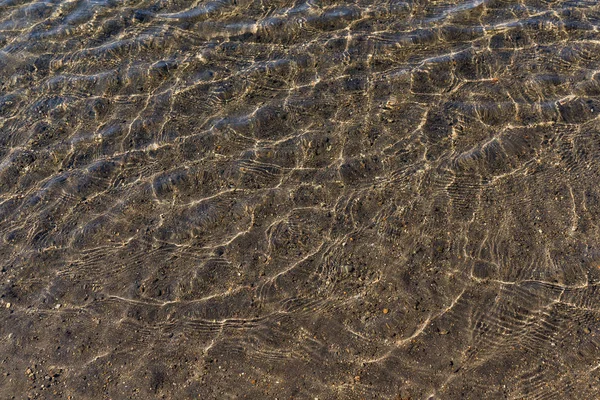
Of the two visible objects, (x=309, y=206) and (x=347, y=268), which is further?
(x=309, y=206)

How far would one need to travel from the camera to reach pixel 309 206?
16.0 feet

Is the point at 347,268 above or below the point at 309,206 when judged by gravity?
below

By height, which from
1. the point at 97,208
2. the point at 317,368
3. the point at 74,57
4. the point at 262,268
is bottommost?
the point at 317,368

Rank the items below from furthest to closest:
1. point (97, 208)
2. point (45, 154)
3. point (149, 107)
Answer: point (149, 107) → point (45, 154) → point (97, 208)

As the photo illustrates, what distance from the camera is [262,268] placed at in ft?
14.7

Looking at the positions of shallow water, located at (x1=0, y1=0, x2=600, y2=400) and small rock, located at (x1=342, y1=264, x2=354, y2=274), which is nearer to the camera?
shallow water, located at (x1=0, y1=0, x2=600, y2=400)

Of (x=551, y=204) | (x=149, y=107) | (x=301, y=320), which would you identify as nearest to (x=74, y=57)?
(x=149, y=107)

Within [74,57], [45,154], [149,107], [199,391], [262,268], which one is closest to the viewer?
[199,391]

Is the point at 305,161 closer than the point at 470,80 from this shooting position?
Yes

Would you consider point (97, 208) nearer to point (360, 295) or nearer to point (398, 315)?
point (360, 295)

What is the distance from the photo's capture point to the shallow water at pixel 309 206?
12.7ft

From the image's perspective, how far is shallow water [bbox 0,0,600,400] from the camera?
3.88 meters

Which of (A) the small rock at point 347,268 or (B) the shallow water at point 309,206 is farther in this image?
(A) the small rock at point 347,268

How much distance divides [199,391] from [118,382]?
2.29ft
